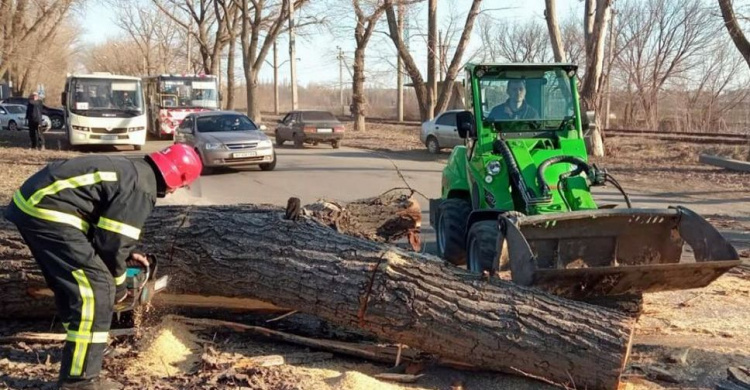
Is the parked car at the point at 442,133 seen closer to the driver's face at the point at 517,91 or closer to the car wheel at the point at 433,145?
the car wheel at the point at 433,145

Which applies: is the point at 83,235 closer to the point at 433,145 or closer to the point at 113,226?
the point at 113,226

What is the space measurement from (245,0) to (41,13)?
1009cm

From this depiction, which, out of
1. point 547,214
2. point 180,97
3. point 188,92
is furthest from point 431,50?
point 547,214

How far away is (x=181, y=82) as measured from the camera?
92.6ft

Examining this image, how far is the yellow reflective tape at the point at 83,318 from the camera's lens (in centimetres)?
405

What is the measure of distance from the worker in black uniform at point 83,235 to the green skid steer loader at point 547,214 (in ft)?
9.17

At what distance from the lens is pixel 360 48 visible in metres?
32.5

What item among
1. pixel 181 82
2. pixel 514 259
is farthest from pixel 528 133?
pixel 181 82

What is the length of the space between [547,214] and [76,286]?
11.7 ft

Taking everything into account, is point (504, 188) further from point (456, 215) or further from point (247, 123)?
point (247, 123)

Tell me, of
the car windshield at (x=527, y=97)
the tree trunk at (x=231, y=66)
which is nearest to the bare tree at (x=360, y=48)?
the tree trunk at (x=231, y=66)

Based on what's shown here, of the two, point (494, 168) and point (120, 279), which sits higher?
point (494, 168)

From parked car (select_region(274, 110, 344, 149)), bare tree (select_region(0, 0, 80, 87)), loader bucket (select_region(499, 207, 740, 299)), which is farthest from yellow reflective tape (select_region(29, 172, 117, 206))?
bare tree (select_region(0, 0, 80, 87))

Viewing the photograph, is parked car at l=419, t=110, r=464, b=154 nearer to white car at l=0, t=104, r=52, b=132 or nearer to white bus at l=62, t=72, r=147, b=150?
white bus at l=62, t=72, r=147, b=150
